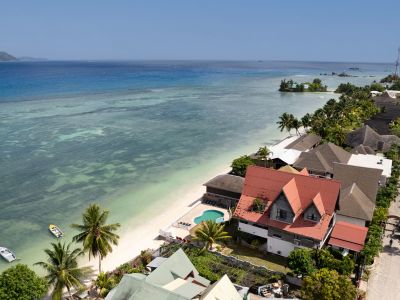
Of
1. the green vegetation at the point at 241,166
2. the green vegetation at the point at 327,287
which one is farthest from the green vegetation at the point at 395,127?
the green vegetation at the point at 327,287

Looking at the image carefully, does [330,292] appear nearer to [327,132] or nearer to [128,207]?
[128,207]

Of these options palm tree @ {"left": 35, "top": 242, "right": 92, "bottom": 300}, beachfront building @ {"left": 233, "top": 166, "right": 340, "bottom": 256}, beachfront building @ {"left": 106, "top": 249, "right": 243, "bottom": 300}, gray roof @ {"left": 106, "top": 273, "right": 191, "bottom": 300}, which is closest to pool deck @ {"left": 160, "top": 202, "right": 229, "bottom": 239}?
beachfront building @ {"left": 233, "top": 166, "right": 340, "bottom": 256}

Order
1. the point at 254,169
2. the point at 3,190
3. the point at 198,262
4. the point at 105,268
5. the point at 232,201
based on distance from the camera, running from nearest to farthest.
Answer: the point at 198,262, the point at 105,268, the point at 254,169, the point at 232,201, the point at 3,190

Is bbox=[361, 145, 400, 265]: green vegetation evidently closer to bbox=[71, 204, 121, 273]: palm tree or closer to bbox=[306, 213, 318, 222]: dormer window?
bbox=[306, 213, 318, 222]: dormer window

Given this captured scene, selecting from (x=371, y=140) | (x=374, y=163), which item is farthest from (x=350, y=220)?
(x=371, y=140)

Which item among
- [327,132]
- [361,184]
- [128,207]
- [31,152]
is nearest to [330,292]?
[361,184]

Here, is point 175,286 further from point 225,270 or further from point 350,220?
point 350,220
